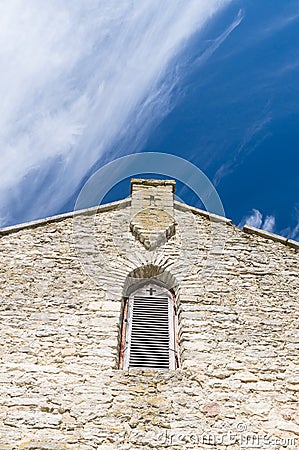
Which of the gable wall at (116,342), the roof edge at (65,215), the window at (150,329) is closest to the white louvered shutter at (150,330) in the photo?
the window at (150,329)

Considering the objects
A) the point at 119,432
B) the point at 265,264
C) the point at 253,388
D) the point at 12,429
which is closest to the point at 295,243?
the point at 265,264

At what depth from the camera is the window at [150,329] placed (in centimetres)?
629

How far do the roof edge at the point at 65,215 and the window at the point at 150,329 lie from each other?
1.74 meters

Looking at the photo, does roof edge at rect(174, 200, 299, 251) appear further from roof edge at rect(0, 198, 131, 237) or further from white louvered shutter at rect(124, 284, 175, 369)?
white louvered shutter at rect(124, 284, 175, 369)

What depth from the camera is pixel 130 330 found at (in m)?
6.71

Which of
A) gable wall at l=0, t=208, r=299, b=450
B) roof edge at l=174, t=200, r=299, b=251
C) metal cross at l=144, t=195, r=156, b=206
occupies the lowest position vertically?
gable wall at l=0, t=208, r=299, b=450

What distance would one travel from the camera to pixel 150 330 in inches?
266

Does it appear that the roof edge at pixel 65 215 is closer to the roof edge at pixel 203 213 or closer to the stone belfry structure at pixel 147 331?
the stone belfry structure at pixel 147 331

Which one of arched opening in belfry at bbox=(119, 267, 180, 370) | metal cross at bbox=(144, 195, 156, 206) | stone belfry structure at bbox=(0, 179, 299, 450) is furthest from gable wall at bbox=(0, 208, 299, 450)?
metal cross at bbox=(144, 195, 156, 206)

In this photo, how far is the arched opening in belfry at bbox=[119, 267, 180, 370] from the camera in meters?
6.29

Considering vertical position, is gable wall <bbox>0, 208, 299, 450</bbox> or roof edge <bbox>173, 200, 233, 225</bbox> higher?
roof edge <bbox>173, 200, 233, 225</bbox>

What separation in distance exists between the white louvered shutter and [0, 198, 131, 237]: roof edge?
1.78 metres

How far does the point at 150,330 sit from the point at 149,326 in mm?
75

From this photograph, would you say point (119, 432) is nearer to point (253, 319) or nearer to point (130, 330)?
point (130, 330)
